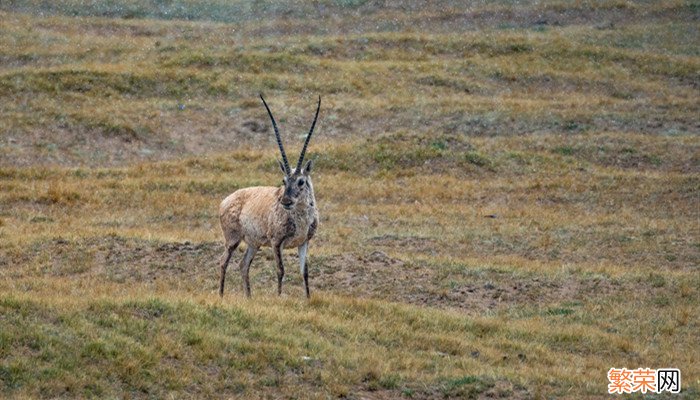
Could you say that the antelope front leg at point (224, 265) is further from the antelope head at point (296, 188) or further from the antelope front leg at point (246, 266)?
the antelope head at point (296, 188)

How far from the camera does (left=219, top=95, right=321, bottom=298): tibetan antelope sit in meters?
18.2

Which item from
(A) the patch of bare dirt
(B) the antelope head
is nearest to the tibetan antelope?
(B) the antelope head

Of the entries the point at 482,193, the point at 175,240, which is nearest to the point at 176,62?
the point at 482,193

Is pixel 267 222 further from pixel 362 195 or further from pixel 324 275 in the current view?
pixel 362 195

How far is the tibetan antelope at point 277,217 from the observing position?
1820 centimetres

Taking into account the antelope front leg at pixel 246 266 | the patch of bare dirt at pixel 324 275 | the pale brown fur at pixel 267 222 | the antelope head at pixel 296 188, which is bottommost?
the patch of bare dirt at pixel 324 275

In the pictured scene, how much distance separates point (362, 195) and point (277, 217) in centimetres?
1355

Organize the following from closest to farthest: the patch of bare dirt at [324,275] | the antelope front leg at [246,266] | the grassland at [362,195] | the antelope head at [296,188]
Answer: the grassland at [362,195] → the antelope head at [296,188] → the antelope front leg at [246,266] → the patch of bare dirt at [324,275]

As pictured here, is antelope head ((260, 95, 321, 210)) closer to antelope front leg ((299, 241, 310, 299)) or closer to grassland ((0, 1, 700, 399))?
antelope front leg ((299, 241, 310, 299))

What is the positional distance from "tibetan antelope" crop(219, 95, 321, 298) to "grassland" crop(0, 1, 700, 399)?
0.96 m

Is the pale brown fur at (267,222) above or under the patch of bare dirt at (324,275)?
above

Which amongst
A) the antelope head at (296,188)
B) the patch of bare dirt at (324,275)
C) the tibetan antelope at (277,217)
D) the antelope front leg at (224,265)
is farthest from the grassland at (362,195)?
the antelope head at (296,188)

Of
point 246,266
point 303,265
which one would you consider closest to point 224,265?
point 246,266

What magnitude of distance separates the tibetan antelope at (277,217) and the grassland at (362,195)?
0.96 m
